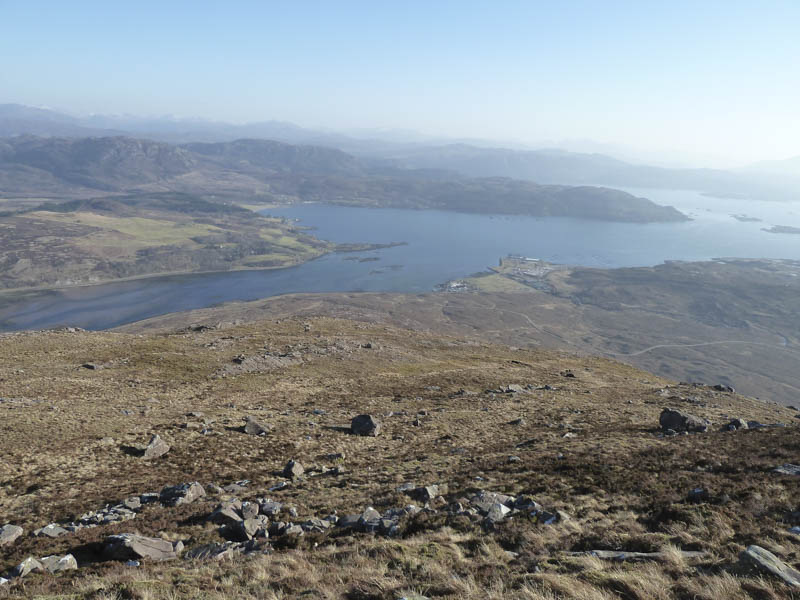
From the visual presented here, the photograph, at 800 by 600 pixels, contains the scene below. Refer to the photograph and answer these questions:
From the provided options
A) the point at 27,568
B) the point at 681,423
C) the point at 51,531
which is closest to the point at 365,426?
the point at 51,531

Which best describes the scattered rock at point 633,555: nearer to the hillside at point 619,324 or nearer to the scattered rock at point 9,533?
the scattered rock at point 9,533

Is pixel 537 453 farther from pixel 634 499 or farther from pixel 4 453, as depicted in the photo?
pixel 4 453

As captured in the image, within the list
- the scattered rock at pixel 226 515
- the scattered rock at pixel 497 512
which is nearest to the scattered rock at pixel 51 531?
the scattered rock at pixel 226 515

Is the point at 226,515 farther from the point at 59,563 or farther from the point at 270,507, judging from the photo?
the point at 59,563

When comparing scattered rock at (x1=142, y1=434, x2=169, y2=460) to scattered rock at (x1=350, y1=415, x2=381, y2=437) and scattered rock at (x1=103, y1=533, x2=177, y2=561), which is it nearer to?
scattered rock at (x1=103, y1=533, x2=177, y2=561)

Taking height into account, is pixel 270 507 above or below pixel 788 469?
below

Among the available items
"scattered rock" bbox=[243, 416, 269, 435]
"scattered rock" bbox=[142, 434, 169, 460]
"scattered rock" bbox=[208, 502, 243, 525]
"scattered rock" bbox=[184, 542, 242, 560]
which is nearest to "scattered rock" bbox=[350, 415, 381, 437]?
"scattered rock" bbox=[243, 416, 269, 435]
